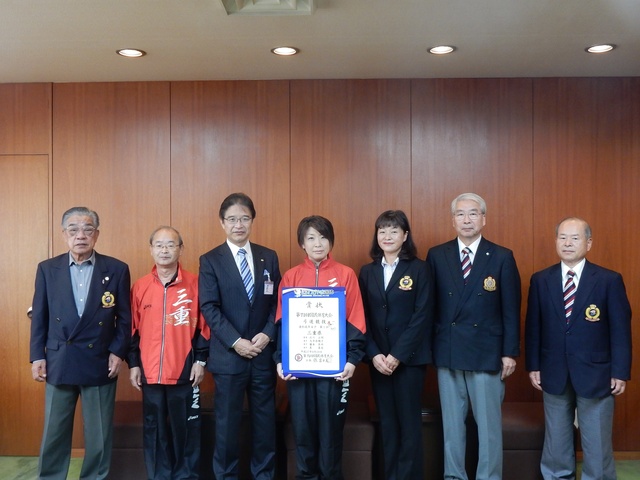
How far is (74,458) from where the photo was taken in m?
4.56

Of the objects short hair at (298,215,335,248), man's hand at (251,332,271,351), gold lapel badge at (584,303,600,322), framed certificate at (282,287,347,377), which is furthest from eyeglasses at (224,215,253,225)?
gold lapel badge at (584,303,600,322)

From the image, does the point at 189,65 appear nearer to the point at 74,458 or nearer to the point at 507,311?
the point at 507,311

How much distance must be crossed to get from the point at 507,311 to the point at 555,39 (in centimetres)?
171

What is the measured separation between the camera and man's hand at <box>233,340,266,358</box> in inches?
137

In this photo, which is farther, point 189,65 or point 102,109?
point 102,109

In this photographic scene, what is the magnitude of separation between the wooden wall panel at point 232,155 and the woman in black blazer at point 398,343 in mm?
1237

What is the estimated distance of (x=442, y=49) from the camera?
3.95m

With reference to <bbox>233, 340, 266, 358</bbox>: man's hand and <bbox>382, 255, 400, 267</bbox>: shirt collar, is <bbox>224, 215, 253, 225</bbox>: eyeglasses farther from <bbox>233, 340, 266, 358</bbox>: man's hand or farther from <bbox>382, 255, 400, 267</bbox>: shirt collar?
<bbox>382, 255, 400, 267</bbox>: shirt collar

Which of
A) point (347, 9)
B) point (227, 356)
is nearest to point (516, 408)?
point (227, 356)

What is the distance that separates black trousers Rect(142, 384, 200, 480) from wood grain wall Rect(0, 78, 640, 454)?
111 centimetres

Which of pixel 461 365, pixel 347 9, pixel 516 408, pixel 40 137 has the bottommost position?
pixel 516 408

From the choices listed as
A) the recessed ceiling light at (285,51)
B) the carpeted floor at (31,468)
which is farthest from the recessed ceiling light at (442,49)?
the carpeted floor at (31,468)

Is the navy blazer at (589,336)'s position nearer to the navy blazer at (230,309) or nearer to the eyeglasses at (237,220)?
the navy blazer at (230,309)

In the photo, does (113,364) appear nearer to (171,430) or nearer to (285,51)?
(171,430)
